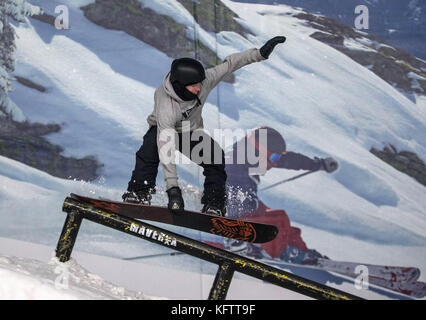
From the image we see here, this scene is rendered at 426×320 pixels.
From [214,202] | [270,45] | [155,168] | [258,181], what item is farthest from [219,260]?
[258,181]

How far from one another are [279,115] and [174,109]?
4.00 feet

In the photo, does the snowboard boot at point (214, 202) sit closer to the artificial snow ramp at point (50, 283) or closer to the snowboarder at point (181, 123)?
the snowboarder at point (181, 123)

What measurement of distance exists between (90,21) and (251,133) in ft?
5.20

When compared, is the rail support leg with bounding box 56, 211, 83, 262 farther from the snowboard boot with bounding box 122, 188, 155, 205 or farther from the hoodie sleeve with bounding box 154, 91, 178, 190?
the snowboard boot with bounding box 122, 188, 155, 205

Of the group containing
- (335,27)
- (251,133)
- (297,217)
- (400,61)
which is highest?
(335,27)

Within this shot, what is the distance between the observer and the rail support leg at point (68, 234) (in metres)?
1.31

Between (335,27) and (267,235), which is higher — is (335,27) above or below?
above

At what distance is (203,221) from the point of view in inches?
84.0

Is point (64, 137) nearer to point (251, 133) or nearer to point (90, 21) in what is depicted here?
point (90, 21)

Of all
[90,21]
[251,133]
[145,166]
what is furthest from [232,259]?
[90,21]

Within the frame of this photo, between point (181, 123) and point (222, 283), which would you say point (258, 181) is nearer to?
point (181, 123)

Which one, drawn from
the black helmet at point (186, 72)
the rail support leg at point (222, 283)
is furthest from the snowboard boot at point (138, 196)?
the rail support leg at point (222, 283)

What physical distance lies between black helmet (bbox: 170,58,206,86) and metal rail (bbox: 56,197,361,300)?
0.97 meters

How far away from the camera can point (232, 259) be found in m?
1.25
